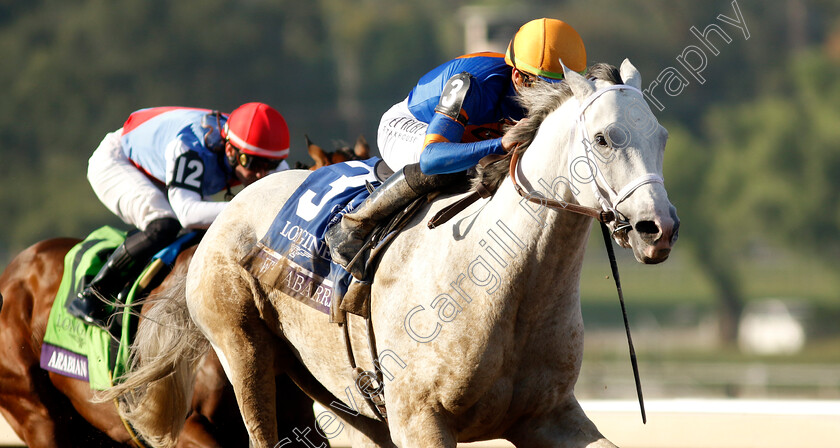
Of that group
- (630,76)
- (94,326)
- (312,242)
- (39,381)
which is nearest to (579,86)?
(630,76)

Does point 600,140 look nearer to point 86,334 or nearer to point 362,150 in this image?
point 362,150

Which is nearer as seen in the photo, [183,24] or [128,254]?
[128,254]

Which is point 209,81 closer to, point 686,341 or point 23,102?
point 23,102

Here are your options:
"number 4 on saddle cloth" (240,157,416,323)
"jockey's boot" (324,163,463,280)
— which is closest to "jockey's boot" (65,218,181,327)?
"number 4 on saddle cloth" (240,157,416,323)

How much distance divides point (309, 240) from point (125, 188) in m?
1.77

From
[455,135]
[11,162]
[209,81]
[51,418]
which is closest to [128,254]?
[51,418]

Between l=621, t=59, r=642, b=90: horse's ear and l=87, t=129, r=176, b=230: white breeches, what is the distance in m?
2.62

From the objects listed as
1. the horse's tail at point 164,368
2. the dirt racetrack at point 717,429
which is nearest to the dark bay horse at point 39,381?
the horse's tail at point 164,368

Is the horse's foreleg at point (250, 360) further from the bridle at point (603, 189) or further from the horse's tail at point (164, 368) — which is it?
the bridle at point (603, 189)

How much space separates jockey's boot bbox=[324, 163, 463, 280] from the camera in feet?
12.2

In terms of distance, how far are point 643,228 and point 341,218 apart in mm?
1315

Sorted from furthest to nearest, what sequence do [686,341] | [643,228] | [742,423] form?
[686,341], [742,423], [643,228]

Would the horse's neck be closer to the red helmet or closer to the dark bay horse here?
the red helmet

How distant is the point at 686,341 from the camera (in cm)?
3519
